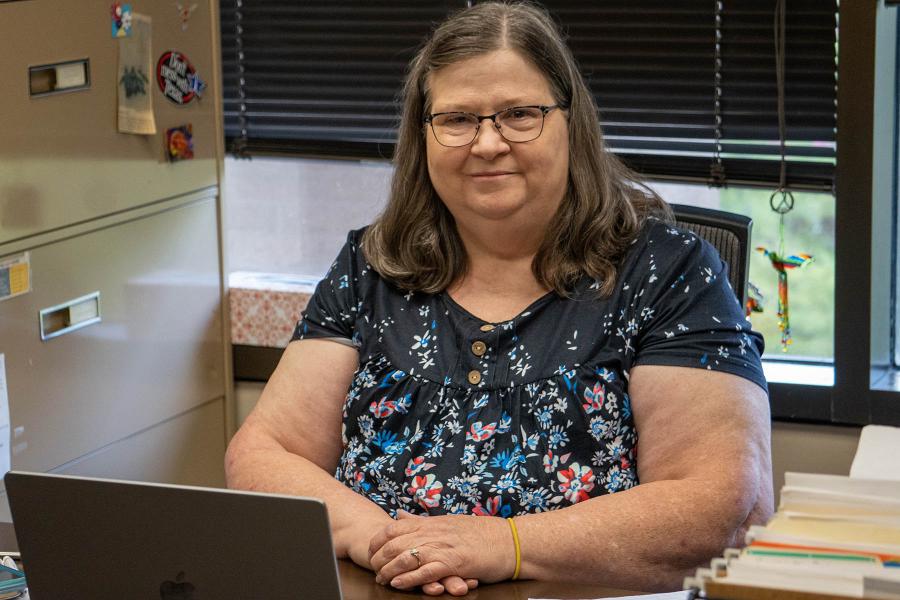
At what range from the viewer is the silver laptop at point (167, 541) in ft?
3.83

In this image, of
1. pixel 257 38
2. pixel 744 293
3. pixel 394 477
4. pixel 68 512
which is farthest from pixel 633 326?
pixel 257 38

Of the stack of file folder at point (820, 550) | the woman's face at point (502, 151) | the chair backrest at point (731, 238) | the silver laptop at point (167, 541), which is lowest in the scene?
the silver laptop at point (167, 541)

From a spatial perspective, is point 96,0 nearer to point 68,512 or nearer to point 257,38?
point 257,38

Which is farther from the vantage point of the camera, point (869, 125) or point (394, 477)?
point (869, 125)

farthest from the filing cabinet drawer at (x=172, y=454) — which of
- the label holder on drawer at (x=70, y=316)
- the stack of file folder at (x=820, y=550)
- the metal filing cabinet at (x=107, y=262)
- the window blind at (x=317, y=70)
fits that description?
the stack of file folder at (x=820, y=550)

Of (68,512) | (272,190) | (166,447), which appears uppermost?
(272,190)

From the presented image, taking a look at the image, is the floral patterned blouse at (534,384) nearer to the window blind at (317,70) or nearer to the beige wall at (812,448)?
the beige wall at (812,448)

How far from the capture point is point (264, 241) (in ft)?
10.5

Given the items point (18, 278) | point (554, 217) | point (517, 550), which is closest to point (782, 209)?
point (554, 217)

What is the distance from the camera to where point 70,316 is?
8.23 ft

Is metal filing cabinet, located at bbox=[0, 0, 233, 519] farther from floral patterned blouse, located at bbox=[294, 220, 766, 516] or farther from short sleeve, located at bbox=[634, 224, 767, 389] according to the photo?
short sleeve, located at bbox=[634, 224, 767, 389]

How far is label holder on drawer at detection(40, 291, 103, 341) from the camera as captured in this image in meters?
2.45

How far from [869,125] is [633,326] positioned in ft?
3.10

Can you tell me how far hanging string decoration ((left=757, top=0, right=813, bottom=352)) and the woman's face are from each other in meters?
0.88
